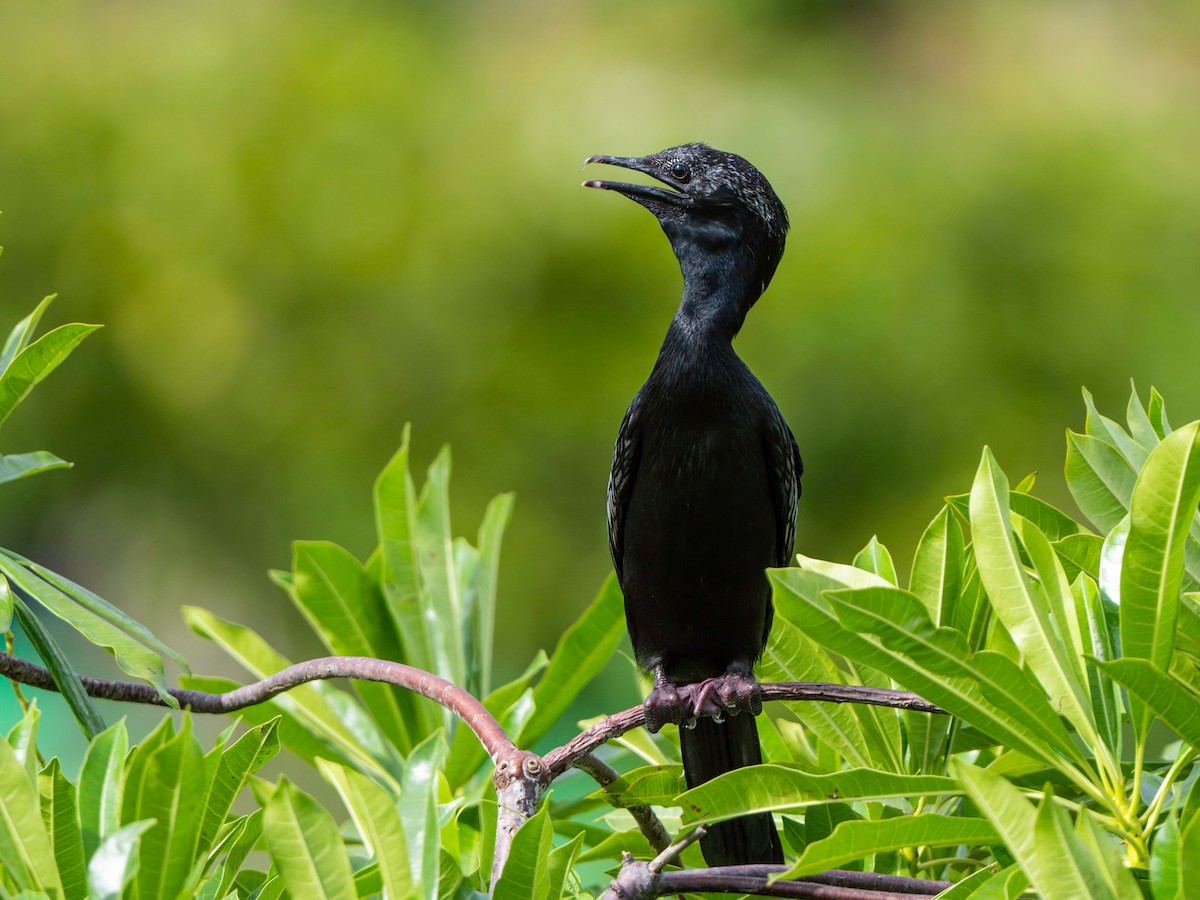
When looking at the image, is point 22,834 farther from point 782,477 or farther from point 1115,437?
point 782,477

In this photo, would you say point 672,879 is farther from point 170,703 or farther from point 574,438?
point 574,438

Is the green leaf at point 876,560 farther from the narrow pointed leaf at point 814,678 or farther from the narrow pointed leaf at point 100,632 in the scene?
the narrow pointed leaf at point 100,632

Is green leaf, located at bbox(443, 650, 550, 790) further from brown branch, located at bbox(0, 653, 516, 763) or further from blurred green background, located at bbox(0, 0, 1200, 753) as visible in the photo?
blurred green background, located at bbox(0, 0, 1200, 753)

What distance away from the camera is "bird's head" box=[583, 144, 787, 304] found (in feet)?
7.72

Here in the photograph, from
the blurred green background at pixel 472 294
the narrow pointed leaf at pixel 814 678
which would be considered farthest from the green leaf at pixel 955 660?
the blurred green background at pixel 472 294

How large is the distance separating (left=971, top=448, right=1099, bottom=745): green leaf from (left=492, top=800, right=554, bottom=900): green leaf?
56 cm

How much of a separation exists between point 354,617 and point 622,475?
23.8 inches

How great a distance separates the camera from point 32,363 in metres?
1.57

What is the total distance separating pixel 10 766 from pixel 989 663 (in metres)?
0.97

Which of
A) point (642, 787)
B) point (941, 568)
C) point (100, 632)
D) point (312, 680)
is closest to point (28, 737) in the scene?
point (100, 632)

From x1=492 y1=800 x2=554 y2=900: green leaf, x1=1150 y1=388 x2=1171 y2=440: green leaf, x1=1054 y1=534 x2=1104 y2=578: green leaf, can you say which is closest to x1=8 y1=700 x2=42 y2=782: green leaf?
x1=492 y1=800 x2=554 y2=900: green leaf

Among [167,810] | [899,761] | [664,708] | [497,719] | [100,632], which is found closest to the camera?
[167,810]

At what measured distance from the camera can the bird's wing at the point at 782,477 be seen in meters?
2.25

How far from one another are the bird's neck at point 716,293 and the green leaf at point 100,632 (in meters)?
1.22
